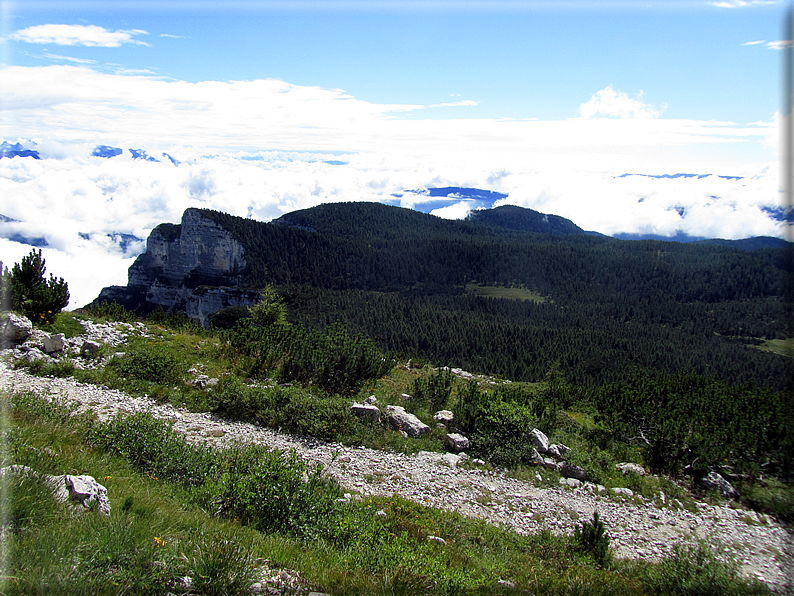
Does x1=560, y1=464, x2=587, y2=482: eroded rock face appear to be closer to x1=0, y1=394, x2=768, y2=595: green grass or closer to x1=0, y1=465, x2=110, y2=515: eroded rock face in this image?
x1=0, y1=394, x2=768, y2=595: green grass

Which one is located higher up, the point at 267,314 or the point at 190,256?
the point at 267,314

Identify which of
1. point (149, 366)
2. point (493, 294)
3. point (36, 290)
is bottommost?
point (493, 294)

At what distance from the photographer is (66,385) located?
40.5 ft

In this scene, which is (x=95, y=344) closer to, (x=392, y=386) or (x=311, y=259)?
(x=392, y=386)

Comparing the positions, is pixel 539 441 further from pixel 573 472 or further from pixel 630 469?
pixel 630 469

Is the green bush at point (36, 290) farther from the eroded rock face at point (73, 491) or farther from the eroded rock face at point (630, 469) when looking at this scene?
the eroded rock face at point (630, 469)

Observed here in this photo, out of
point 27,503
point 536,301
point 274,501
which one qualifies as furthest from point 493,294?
point 27,503

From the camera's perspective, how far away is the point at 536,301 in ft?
538

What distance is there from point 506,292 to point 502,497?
555 feet

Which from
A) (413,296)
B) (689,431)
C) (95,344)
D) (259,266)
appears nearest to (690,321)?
(413,296)


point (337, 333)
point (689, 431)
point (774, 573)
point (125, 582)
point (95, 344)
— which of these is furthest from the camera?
point (337, 333)

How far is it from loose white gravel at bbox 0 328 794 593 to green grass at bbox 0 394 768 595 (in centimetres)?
93

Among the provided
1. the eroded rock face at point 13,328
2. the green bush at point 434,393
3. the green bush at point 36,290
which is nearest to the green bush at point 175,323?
the green bush at point 36,290

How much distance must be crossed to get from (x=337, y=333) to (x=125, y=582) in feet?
43.8
